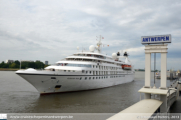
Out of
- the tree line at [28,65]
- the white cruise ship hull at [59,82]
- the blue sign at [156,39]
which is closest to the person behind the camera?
the blue sign at [156,39]

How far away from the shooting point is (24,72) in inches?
838

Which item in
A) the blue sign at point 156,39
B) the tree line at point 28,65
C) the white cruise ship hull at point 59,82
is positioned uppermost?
the blue sign at point 156,39

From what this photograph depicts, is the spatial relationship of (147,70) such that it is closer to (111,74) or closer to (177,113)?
(177,113)

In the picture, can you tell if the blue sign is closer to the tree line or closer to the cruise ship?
the cruise ship

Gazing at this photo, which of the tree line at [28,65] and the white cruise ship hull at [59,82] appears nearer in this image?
the white cruise ship hull at [59,82]

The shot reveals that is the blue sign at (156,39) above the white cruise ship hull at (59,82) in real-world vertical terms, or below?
above

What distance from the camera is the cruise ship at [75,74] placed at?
874 inches

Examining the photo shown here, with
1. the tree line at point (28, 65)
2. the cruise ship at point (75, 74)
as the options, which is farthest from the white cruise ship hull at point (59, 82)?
the tree line at point (28, 65)

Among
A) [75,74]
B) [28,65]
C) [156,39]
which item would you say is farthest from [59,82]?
[28,65]

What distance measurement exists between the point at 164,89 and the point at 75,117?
9302mm

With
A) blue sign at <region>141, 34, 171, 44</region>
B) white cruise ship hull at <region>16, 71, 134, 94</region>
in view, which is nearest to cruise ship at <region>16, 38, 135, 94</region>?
white cruise ship hull at <region>16, 71, 134, 94</region>

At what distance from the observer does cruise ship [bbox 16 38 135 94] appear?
22203 mm

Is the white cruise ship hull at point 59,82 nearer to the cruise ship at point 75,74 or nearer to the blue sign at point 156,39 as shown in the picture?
the cruise ship at point 75,74

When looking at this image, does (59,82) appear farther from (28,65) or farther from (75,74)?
(28,65)
